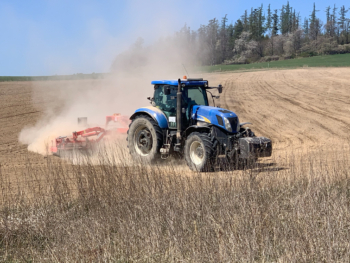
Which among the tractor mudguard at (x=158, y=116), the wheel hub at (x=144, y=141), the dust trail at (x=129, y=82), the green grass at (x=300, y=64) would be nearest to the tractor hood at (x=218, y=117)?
the tractor mudguard at (x=158, y=116)

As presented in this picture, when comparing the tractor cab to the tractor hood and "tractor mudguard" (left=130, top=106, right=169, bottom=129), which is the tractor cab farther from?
the tractor hood

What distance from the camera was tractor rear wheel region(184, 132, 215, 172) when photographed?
9.27 metres

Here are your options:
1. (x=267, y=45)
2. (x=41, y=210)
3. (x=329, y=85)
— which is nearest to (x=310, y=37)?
(x=267, y=45)

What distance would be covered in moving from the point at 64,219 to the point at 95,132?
670 cm

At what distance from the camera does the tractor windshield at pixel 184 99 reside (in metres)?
10.3

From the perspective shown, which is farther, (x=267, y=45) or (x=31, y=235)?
(x=267, y=45)

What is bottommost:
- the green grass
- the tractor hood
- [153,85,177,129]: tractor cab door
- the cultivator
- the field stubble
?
the field stubble

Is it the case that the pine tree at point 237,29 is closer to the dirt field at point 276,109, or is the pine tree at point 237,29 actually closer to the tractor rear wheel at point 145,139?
the dirt field at point 276,109

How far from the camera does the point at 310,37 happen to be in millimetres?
94688

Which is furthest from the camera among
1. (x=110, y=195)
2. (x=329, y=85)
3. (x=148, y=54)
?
(x=329, y=85)

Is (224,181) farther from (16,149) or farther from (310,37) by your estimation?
(310,37)

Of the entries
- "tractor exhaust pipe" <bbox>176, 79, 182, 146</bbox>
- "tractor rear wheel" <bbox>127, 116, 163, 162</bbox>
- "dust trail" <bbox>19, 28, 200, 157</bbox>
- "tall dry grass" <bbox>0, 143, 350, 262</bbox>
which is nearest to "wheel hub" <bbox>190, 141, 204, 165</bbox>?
"tractor exhaust pipe" <bbox>176, 79, 182, 146</bbox>

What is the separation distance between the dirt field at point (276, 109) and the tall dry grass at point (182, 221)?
168 inches

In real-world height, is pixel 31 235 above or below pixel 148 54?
below
